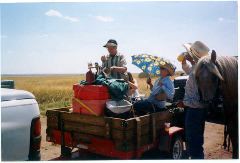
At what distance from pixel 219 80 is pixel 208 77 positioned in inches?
7.1

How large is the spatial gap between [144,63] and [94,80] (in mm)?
1102

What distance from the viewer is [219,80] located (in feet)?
12.1

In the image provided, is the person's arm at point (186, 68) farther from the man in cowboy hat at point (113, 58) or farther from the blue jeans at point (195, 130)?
the man in cowboy hat at point (113, 58)

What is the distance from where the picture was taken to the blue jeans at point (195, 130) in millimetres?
4352

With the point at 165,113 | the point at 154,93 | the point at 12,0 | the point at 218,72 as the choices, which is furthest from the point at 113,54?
the point at 218,72

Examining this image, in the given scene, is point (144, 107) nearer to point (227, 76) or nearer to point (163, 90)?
point (163, 90)

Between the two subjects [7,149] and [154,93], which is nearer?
[7,149]

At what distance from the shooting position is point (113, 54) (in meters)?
6.04

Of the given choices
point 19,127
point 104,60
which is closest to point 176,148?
point 104,60

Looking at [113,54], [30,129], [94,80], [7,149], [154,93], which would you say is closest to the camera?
[7,149]

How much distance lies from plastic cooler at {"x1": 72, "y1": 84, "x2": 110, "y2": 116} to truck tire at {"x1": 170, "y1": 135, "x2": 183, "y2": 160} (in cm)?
150

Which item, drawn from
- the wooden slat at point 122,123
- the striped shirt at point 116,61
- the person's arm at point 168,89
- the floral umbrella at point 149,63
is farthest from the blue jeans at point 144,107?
the striped shirt at point 116,61

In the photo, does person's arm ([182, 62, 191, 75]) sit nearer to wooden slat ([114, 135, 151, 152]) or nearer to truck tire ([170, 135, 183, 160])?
truck tire ([170, 135, 183, 160])

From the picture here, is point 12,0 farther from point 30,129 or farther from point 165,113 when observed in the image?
point 165,113
